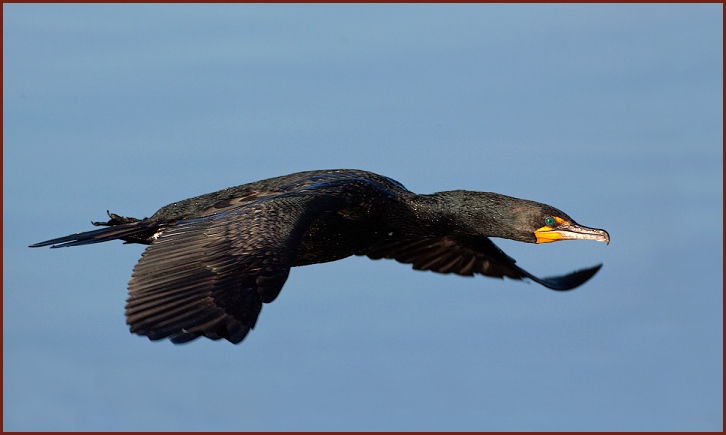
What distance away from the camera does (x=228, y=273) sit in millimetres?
11695

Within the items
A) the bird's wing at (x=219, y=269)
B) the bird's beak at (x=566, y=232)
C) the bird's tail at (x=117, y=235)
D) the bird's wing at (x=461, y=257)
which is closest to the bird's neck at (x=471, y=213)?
the bird's beak at (x=566, y=232)

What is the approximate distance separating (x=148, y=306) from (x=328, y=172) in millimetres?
3794

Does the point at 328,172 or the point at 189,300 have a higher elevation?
the point at 328,172

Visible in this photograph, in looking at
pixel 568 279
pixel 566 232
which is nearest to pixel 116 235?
pixel 566 232

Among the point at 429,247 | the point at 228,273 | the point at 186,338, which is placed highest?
the point at 429,247

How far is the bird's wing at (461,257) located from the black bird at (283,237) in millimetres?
12

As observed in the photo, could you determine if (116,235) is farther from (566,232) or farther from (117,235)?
(566,232)

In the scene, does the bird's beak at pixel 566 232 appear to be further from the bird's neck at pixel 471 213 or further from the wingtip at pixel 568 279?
the wingtip at pixel 568 279

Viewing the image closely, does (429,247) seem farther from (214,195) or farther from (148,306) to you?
(148,306)

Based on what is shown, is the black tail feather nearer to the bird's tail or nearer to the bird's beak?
the bird's tail

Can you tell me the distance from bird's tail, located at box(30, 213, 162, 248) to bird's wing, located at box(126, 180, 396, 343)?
650mm

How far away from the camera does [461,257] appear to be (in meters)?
16.4

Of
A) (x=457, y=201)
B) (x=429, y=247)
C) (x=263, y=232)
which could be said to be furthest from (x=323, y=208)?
(x=429, y=247)

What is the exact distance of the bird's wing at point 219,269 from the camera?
11.1 m
